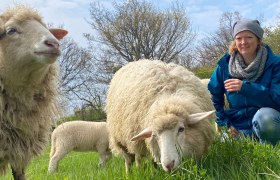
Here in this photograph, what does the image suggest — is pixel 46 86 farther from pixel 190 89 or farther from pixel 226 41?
pixel 226 41

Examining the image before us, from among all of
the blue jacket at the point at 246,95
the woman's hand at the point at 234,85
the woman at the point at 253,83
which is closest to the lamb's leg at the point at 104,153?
the blue jacket at the point at 246,95

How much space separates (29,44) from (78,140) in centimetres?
750

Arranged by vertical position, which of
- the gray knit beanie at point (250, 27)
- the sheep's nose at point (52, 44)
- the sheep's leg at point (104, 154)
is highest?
the gray knit beanie at point (250, 27)

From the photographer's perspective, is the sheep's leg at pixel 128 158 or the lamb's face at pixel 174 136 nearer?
the lamb's face at pixel 174 136

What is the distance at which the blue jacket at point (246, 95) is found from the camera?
465 cm

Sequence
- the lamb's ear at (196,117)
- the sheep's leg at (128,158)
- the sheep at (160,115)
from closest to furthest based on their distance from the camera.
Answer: the sheep at (160,115), the lamb's ear at (196,117), the sheep's leg at (128,158)

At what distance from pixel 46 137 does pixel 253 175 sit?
201 cm

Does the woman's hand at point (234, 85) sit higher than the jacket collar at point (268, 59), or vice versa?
the jacket collar at point (268, 59)

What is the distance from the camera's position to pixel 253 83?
464 centimetres

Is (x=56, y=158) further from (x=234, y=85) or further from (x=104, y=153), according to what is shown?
(x=234, y=85)

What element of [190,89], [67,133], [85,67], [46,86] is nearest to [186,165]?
[190,89]

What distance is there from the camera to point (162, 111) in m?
3.97

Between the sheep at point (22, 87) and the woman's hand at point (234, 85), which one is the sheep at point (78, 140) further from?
the sheep at point (22, 87)

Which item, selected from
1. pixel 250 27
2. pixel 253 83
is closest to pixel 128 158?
pixel 253 83
